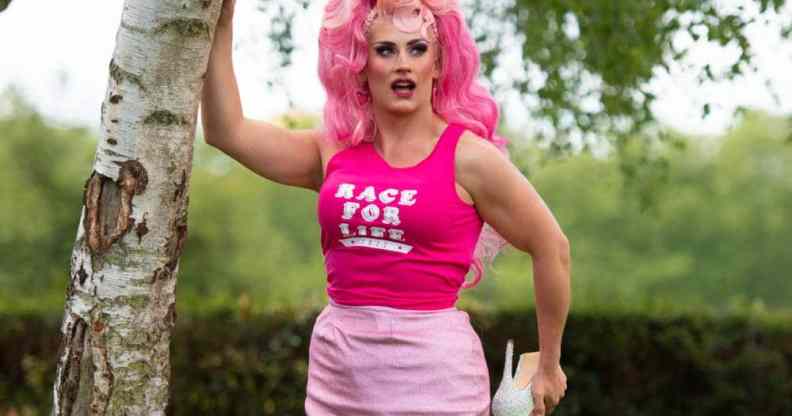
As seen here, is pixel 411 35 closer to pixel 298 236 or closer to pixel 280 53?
pixel 280 53

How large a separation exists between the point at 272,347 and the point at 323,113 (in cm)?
394

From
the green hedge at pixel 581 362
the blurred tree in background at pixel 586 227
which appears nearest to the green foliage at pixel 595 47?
the green hedge at pixel 581 362

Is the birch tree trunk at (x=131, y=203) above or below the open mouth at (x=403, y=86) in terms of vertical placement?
below

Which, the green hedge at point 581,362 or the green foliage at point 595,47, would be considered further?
the green hedge at point 581,362

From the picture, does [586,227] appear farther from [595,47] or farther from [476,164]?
[476,164]

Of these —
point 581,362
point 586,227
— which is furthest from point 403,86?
point 586,227

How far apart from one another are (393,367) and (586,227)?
31193mm

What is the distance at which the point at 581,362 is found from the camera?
703 centimetres

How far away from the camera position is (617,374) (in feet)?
23.1

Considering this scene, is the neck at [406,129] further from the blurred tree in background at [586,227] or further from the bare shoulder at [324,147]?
the blurred tree in background at [586,227]

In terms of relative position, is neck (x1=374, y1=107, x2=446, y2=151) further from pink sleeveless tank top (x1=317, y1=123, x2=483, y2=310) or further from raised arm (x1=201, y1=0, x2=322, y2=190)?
raised arm (x1=201, y1=0, x2=322, y2=190)

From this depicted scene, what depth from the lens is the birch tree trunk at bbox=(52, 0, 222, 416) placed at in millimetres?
2609

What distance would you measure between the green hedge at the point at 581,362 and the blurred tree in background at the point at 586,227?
18956 mm

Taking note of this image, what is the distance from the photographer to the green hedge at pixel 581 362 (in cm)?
678
